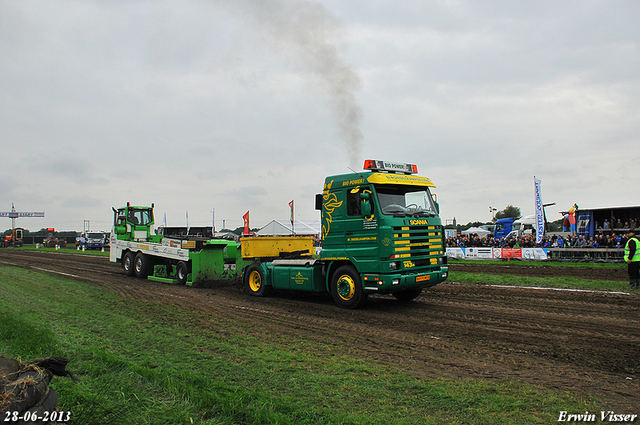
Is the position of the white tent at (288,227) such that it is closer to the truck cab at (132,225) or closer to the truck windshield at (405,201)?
the truck cab at (132,225)

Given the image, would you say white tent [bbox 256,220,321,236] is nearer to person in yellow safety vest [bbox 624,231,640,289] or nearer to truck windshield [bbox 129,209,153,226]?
truck windshield [bbox 129,209,153,226]

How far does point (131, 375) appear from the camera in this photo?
4.81 metres

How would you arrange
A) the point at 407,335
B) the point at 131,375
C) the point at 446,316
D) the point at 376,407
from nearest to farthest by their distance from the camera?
1. the point at 376,407
2. the point at 131,375
3. the point at 407,335
4. the point at 446,316

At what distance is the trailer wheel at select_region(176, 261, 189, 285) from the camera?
1441cm

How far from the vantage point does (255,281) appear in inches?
482

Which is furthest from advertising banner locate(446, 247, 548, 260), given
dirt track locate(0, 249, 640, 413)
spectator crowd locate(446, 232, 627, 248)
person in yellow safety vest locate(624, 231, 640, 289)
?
dirt track locate(0, 249, 640, 413)

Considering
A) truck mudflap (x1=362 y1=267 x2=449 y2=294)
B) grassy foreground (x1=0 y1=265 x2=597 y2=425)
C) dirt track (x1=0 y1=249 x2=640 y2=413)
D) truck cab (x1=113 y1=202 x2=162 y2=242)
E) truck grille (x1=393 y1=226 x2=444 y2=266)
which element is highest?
truck cab (x1=113 y1=202 x2=162 y2=242)

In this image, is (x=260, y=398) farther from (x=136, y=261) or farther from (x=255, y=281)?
(x=136, y=261)

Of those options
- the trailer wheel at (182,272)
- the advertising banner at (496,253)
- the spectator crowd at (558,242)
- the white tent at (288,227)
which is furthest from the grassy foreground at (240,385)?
the white tent at (288,227)

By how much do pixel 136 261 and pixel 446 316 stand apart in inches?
529

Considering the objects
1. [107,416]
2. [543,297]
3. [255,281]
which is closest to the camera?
[107,416]

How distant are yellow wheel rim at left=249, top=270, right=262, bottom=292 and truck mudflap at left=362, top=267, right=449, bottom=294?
4149mm

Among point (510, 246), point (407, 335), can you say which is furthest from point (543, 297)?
point (510, 246)

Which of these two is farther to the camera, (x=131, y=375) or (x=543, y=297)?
(x=543, y=297)
